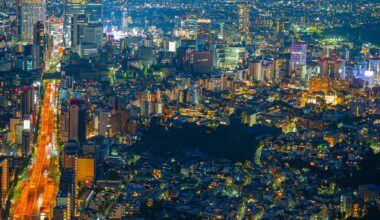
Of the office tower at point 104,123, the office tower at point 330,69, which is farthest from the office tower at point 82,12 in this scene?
the office tower at point 104,123

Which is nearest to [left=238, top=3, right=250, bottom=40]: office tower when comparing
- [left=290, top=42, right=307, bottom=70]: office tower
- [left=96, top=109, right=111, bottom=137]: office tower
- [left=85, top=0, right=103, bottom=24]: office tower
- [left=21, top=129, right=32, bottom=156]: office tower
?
[left=290, top=42, right=307, bottom=70]: office tower

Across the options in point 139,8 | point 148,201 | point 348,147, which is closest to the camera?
point 148,201

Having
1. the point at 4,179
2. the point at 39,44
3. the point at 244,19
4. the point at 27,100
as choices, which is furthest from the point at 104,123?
the point at 244,19

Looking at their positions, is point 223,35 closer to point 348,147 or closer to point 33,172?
point 348,147

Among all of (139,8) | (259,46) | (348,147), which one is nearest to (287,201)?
(348,147)

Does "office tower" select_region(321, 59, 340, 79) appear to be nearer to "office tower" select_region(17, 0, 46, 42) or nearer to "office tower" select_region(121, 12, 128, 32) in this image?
"office tower" select_region(17, 0, 46, 42)

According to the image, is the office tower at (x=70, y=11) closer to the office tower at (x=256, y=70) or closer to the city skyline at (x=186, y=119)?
the city skyline at (x=186, y=119)

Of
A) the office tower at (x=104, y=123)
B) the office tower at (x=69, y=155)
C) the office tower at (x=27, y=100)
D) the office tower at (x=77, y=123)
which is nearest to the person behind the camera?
the office tower at (x=69, y=155)
